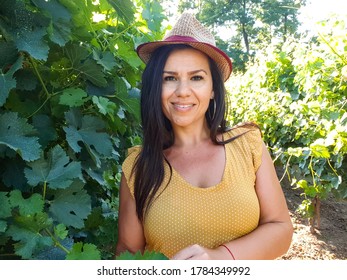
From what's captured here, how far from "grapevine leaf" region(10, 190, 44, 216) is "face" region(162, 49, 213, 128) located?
619mm

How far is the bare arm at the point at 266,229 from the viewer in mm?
1319

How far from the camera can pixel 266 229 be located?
4.61 ft

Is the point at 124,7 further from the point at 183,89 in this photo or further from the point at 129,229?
the point at 129,229

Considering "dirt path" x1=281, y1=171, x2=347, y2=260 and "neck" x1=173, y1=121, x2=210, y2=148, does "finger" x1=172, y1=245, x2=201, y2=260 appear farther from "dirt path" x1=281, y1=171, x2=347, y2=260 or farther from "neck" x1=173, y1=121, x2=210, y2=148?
"dirt path" x1=281, y1=171, x2=347, y2=260

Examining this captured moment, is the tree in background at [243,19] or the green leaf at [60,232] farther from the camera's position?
the tree in background at [243,19]

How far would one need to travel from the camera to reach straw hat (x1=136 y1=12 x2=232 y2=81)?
1.45 meters

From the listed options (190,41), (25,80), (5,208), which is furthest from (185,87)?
(5,208)

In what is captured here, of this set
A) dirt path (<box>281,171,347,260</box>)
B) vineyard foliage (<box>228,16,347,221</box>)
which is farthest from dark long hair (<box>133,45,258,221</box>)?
dirt path (<box>281,171,347,260</box>)

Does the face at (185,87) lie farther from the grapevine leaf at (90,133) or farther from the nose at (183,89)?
the grapevine leaf at (90,133)

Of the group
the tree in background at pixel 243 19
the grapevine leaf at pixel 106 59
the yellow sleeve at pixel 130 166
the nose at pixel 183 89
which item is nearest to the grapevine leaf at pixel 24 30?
the grapevine leaf at pixel 106 59

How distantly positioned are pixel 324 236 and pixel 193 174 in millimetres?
4374

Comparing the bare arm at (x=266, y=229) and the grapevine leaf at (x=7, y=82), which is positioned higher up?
the grapevine leaf at (x=7, y=82)

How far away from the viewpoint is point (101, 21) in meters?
1.61
